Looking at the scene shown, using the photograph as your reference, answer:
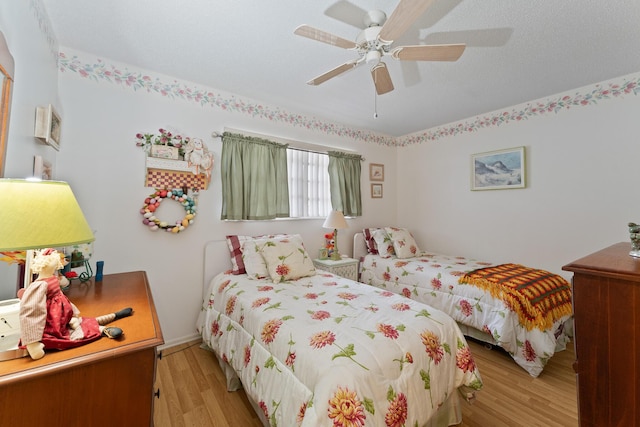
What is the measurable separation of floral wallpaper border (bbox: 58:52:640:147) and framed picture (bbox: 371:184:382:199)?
0.76m

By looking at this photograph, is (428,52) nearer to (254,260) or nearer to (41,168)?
(254,260)

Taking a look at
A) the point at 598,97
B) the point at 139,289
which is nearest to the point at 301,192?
the point at 139,289

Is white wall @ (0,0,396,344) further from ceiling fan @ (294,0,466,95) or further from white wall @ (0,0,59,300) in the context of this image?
ceiling fan @ (294,0,466,95)

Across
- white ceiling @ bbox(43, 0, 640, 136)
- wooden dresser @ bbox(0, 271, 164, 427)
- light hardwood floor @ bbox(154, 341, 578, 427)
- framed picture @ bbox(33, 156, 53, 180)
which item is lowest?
light hardwood floor @ bbox(154, 341, 578, 427)

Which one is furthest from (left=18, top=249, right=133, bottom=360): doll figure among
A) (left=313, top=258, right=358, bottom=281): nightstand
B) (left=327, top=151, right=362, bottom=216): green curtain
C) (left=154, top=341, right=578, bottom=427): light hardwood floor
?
(left=327, top=151, right=362, bottom=216): green curtain

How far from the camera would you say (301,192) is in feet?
10.6

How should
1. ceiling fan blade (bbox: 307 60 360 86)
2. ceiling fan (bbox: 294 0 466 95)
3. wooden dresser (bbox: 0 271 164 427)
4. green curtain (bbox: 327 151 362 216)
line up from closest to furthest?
wooden dresser (bbox: 0 271 164 427) < ceiling fan (bbox: 294 0 466 95) < ceiling fan blade (bbox: 307 60 360 86) < green curtain (bbox: 327 151 362 216)

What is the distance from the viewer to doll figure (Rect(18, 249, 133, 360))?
30.0 inches

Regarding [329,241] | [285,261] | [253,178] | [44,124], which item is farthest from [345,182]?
[44,124]

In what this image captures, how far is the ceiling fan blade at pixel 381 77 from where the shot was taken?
1689 millimetres

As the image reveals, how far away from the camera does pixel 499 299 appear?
216 cm

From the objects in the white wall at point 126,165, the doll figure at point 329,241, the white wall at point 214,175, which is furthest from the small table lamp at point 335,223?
the white wall at point 126,165

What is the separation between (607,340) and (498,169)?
110 inches

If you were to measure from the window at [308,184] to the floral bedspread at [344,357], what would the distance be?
1.48 metres
